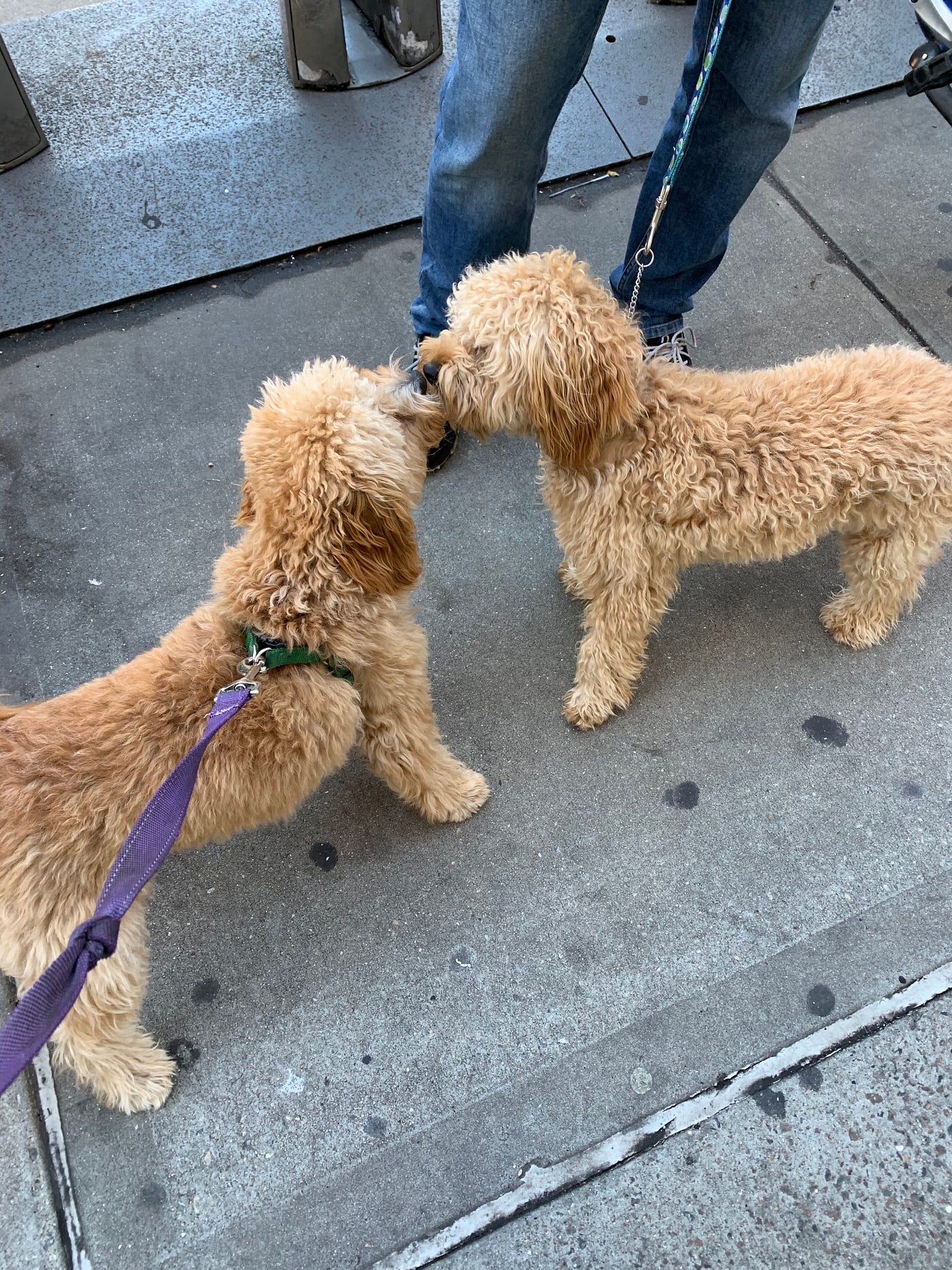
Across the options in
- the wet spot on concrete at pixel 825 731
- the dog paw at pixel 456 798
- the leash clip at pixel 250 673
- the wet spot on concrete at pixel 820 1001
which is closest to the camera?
the leash clip at pixel 250 673

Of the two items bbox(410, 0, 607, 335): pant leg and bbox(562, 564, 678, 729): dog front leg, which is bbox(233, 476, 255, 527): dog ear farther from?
bbox(410, 0, 607, 335): pant leg

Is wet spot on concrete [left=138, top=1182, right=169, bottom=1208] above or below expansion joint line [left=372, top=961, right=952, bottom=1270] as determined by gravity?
above

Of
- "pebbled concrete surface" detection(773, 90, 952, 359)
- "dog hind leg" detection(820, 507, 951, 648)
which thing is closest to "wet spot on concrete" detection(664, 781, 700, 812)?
"dog hind leg" detection(820, 507, 951, 648)

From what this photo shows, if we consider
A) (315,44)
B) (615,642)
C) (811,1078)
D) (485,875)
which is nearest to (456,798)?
(485,875)

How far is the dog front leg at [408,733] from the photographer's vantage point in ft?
6.85

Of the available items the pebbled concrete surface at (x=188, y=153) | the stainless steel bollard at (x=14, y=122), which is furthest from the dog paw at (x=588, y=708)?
the stainless steel bollard at (x=14, y=122)

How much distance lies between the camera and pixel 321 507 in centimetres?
179

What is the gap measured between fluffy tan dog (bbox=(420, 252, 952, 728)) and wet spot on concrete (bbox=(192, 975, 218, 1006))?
1.50m

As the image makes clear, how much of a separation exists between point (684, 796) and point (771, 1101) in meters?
0.84

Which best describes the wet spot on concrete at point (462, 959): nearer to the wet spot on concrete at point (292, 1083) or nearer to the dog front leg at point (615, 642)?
the wet spot on concrete at point (292, 1083)

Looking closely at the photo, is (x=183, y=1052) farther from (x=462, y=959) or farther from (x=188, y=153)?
(x=188, y=153)

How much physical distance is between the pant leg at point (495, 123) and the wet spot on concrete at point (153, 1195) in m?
2.76

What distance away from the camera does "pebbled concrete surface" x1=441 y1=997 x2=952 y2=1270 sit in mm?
1936

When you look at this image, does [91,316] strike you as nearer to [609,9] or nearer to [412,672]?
[412,672]
